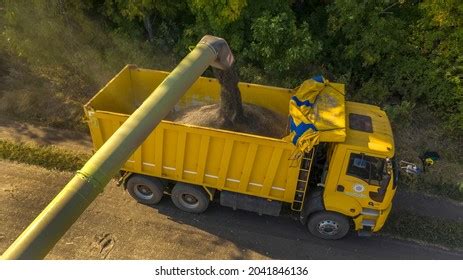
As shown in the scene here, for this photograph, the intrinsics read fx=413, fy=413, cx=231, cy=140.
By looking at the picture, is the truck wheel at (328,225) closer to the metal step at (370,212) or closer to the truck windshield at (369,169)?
the metal step at (370,212)

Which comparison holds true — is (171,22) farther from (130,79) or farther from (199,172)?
(199,172)

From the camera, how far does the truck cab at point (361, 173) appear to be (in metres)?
7.28

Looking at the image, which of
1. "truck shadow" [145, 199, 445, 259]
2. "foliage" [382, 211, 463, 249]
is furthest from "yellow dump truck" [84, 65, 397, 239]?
"foliage" [382, 211, 463, 249]

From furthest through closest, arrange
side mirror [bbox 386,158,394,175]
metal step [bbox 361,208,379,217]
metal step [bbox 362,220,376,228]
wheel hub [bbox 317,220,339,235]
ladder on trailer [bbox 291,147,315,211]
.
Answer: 1. wheel hub [bbox 317,220,339,235]
2. metal step [bbox 362,220,376,228]
3. metal step [bbox 361,208,379,217]
4. ladder on trailer [bbox 291,147,315,211]
5. side mirror [bbox 386,158,394,175]

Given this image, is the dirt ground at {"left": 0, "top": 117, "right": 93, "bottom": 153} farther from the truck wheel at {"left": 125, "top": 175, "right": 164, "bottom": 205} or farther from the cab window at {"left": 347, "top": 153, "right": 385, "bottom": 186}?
the cab window at {"left": 347, "top": 153, "right": 385, "bottom": 186}

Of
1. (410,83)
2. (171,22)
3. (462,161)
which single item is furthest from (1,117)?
(462,161)

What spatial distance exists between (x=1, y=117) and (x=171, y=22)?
5.54m

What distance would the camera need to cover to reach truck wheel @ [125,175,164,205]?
8781 mm

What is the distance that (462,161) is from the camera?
421 inches

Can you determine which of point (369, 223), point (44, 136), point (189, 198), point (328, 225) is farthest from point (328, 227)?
point (44, 136)

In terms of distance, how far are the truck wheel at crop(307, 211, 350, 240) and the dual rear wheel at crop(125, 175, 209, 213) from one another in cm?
227

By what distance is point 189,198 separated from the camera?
8898 millimetres

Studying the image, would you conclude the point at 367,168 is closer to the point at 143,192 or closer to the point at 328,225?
the point at 328,225

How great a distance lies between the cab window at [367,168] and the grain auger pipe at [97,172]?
316cm
